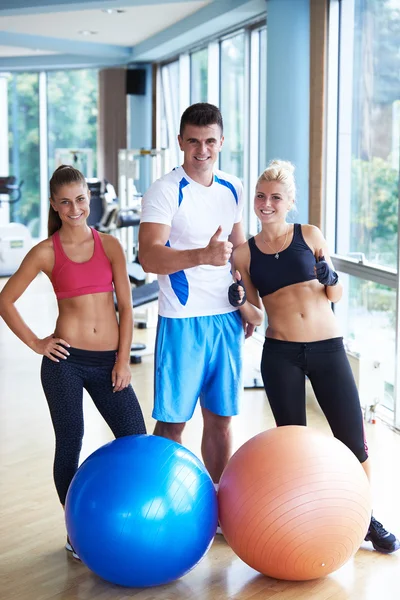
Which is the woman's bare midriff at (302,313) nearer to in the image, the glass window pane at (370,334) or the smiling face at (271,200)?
the smiling face at (271,200)

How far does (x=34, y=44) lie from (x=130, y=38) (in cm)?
104

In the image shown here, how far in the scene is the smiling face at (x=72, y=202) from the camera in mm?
2578

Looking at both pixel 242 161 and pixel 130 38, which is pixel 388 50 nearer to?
pixel 242 161

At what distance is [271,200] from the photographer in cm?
265

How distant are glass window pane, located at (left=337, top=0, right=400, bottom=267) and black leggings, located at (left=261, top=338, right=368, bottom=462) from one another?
2018 mm

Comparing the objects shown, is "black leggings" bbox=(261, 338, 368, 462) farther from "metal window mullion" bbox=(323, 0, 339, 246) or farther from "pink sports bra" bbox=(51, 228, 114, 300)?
"metal window mullion" bbox=(323, 0, 339, 246)

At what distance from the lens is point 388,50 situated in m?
4.53

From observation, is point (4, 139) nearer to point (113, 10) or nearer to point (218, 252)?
point (113, 10)

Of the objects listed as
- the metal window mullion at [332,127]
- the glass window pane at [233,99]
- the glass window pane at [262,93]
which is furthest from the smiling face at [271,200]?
the glass window pane at [233,99]

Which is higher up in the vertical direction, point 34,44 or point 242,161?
point 34,44

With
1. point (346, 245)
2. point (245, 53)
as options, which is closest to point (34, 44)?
point (245, 53)

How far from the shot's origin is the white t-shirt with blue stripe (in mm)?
2646

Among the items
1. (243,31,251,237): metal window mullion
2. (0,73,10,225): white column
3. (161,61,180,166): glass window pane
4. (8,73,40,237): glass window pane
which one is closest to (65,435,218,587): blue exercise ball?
(243,31,251,237): metal window mullion

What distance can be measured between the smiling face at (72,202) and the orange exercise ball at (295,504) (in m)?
0.93
